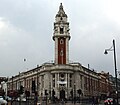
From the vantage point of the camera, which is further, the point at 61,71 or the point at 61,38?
the point at 61,38

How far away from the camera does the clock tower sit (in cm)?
10562

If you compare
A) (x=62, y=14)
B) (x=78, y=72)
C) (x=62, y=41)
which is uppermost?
(x=62, y=14)

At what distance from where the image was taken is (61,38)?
4215 inches

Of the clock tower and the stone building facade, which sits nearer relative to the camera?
the stone building facade

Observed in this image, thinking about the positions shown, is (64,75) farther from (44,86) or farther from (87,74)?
(87,74)

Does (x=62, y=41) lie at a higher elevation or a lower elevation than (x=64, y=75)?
higher

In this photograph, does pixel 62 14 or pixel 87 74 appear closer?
pixel 62 14

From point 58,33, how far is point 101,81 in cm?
5239

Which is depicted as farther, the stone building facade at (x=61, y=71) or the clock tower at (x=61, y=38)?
the clock tower at (x=61, y=38)

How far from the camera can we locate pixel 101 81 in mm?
151125

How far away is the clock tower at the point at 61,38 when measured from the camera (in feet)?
347

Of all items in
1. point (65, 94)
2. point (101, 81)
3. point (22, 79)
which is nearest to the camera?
point (65, 94)

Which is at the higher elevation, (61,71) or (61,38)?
(61,38)

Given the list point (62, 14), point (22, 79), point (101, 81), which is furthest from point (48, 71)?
point (101, 81)
